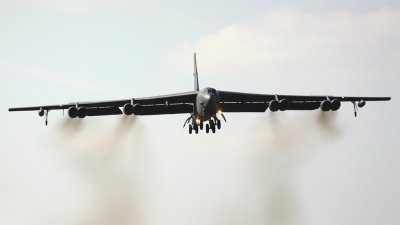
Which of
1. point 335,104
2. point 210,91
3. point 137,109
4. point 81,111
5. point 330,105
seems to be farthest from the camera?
point 330,105

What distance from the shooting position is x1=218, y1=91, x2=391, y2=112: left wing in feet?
158

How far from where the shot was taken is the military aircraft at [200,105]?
4531 centimetres

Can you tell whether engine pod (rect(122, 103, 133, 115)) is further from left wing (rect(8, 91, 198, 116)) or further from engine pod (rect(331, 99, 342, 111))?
engine pod (rect(331, 99, 342, 111))

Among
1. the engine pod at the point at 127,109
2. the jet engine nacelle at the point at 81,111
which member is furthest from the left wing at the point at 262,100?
the jet engine nacelle at the point at 81,111

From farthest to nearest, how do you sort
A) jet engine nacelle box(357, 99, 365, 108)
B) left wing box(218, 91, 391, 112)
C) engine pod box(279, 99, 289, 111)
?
jet engine nacelle box(357, 99, 365, 108) < left wing box(218, 91, 391, 112) < engine pod box(279, 99, 289, 111)

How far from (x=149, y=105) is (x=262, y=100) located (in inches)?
340

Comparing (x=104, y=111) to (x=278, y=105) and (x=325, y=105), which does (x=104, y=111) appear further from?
(x=325, y=105)

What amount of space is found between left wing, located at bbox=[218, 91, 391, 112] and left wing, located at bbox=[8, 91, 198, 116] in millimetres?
2656

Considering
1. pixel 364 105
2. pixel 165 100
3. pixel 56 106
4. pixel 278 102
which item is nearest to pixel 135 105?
pixel 165 100

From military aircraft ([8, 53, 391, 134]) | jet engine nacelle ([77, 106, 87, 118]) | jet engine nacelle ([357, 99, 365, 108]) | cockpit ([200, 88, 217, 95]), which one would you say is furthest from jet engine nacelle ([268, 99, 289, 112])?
jet engine nacelle ([77, 106, 87, 118])

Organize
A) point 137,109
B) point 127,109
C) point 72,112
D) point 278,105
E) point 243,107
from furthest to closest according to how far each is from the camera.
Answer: point 243,107 → point 278,105 → point 72,112 → point 137,109 → point 127,109

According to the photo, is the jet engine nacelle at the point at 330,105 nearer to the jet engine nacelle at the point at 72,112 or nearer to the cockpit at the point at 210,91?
the cockpit at the point at 210,91

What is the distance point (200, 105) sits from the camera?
1718 inches

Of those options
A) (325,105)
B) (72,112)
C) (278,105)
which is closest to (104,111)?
(72,112)
